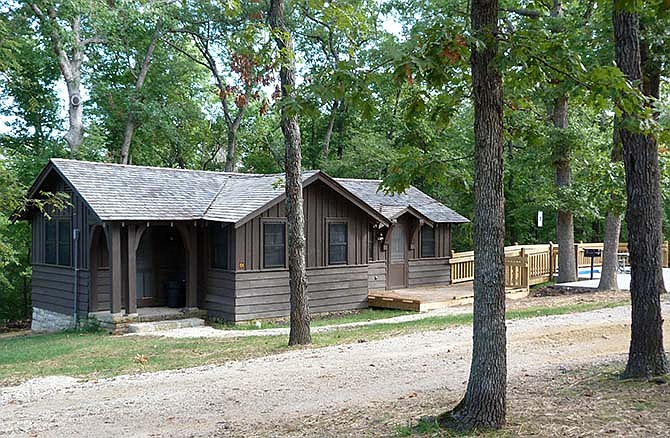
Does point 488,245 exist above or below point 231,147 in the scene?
below

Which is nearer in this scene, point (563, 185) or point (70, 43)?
point (563, 185)

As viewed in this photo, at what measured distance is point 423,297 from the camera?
65.2ft

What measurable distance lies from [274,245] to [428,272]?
7.10 metres

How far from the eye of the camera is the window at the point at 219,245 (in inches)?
693

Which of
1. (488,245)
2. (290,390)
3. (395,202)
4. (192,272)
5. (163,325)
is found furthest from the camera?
(395,202)

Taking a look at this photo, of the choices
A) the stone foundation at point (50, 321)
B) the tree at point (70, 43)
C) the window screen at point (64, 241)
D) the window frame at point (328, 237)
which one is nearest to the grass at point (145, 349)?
the stone foundation at point (50, 321)

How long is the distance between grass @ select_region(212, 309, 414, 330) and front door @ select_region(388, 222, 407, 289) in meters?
2.25

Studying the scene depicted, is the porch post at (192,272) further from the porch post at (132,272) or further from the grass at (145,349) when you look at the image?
the grass at (145,349)

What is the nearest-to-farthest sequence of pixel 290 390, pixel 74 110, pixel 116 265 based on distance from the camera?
pixel 290 390 < pixel 116 265 < pixel 74 110

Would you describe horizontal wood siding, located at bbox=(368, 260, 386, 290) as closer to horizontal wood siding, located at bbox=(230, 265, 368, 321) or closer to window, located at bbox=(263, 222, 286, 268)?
horizontal wood siding, located at bbox=(230, 265, 368, 321)

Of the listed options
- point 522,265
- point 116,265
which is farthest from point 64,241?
point 522,265

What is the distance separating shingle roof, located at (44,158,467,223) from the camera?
16844 millimetres

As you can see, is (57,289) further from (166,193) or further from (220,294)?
(220,294)

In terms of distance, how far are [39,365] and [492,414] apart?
29.4 ft
